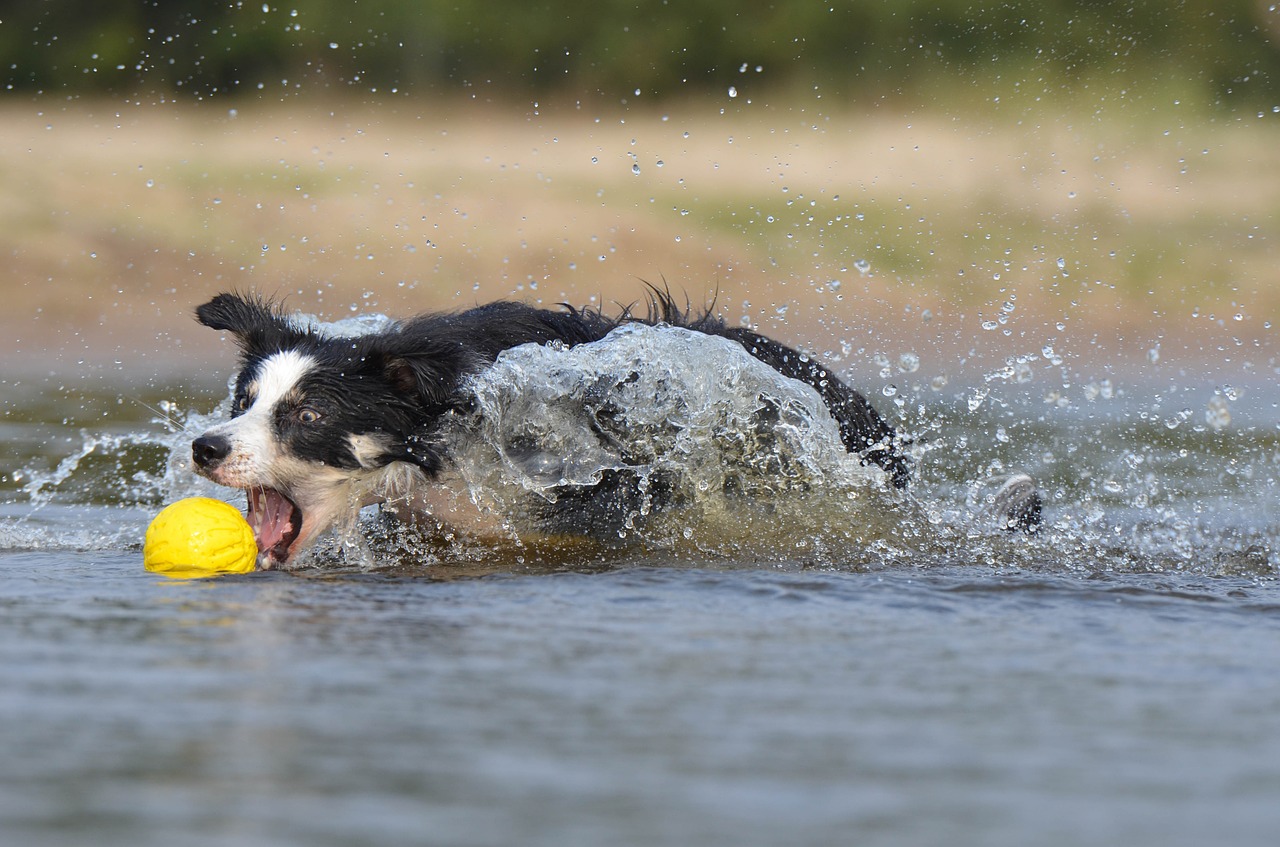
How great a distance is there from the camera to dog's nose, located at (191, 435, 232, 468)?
554cm

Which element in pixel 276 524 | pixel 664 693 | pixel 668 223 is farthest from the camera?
pixel 668 223

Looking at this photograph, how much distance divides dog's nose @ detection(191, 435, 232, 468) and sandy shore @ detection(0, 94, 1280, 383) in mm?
9111

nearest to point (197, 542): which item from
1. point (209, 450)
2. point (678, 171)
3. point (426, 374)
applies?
point (209, 450)

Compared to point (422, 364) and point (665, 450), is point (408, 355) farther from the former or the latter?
point (665, 450)

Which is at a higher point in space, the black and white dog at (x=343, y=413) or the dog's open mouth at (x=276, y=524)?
the black and white dog at (x=343, y=413)

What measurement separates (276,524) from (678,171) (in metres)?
13.7

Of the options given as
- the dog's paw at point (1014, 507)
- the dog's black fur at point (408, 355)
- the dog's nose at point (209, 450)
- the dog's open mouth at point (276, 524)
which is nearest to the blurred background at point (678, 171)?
the dog's paw at point (1014, 507)

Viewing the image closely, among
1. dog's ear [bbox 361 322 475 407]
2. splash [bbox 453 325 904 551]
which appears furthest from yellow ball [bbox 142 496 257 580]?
splash [bbox 453 325 904 551]

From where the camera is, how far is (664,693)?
12.3 ft

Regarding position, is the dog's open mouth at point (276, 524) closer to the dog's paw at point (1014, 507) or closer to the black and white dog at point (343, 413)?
the black and white dog at point (343, 413)

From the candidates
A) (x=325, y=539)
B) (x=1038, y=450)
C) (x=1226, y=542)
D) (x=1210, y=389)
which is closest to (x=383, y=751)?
(x=325, y=539)

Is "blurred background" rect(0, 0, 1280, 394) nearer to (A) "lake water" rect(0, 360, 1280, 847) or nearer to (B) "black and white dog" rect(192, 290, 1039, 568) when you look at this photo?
(B) "black and white dog" rect(192, 290, 1039, 568)

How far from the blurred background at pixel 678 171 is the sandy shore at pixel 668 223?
0.15ft

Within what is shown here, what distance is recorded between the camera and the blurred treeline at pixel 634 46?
839 inches
